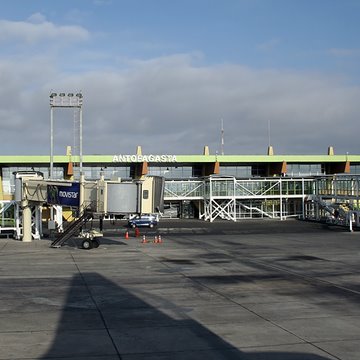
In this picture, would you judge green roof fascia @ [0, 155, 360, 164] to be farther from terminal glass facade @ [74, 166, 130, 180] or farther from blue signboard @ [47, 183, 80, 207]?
blue signboard @ [47, 183, 80, 207]

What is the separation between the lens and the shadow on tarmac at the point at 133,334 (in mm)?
9844

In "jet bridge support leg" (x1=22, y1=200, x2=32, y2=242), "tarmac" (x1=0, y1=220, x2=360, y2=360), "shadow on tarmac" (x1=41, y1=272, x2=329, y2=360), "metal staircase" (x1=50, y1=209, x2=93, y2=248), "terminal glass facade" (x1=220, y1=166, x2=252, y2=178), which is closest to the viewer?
"shadow on tarmac" (x1=41, y1=272, x2=329, y2=360)

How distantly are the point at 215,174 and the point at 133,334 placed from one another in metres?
68.7

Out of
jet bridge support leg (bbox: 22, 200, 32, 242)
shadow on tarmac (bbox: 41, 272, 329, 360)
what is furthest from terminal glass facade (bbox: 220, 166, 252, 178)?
shadow on tarmac (bbox: 41, 272, 329, 360)

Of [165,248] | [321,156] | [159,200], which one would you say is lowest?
[165,248]

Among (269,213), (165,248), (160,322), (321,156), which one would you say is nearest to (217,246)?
(165,248)

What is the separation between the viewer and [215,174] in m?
79.8

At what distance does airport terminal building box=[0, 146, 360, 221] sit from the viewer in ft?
241

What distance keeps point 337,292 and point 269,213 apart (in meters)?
60.3

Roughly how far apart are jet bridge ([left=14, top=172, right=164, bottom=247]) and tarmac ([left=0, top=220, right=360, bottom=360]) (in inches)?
199

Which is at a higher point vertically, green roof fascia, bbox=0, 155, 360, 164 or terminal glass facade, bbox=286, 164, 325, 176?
green roof fascia, bbox=0, 155, 360, 164

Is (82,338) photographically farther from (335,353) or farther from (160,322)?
(335,353)

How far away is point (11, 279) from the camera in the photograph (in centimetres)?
1992

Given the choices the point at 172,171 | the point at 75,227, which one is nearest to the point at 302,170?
the point at 172,171
